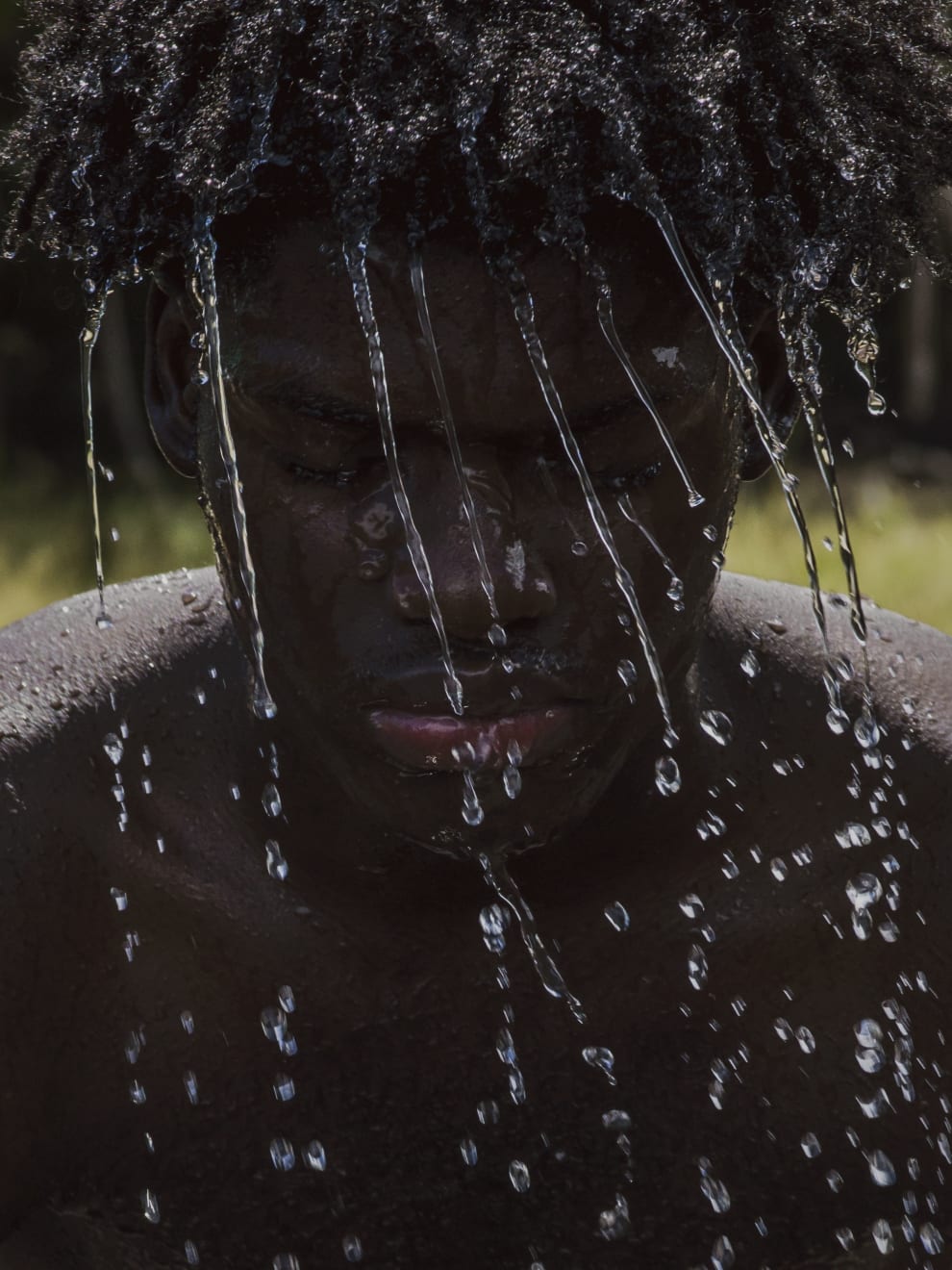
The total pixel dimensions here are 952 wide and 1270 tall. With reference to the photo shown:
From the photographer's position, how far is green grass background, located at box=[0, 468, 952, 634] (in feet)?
20.6

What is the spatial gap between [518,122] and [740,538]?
525 cm

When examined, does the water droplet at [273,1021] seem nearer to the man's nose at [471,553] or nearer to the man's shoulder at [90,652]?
the man's shoulder at [90,652]

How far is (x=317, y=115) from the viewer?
1.83 m

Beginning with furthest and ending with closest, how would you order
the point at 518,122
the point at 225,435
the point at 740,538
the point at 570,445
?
the point at 740,538, the point at 225,435, the point at 570,445, the point at 518,122

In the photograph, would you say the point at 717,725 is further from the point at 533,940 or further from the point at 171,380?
the point at 171,380

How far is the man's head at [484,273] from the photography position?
5.95 feet

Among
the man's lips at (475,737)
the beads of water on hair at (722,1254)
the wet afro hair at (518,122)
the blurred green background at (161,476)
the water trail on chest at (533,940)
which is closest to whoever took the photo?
the wet afro hair at (518,122)

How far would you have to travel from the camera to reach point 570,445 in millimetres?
1879

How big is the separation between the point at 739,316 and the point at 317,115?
51cm

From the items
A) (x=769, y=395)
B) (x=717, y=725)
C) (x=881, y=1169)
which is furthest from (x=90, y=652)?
(x=881, y=1169)

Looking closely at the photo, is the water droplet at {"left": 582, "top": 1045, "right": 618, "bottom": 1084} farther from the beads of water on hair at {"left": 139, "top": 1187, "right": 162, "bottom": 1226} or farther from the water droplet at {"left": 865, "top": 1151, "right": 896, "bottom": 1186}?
the beads of water on hair at {"left": 139, "top": 1187, "right": 162, "bottom": 1226}

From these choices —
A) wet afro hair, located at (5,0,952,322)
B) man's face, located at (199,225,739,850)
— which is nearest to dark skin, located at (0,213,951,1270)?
man's face, located at (199,225,739,850)

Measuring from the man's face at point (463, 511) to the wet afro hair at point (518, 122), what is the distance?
0.23 feet

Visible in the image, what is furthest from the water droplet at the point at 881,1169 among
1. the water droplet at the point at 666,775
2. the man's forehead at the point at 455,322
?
the man's forehead at the point at 455,322
